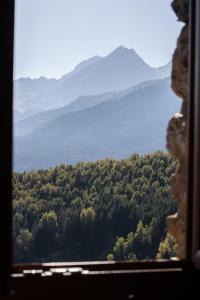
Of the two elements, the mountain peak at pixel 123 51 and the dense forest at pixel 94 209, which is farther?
the mountain peak at pixel 123 51

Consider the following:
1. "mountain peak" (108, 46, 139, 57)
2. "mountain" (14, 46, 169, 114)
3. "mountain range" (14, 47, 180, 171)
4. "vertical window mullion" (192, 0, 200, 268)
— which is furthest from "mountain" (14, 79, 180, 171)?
"vertical window mullion" (192, 0, 200, 268)

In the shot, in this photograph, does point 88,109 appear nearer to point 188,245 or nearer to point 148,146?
point 148,146
